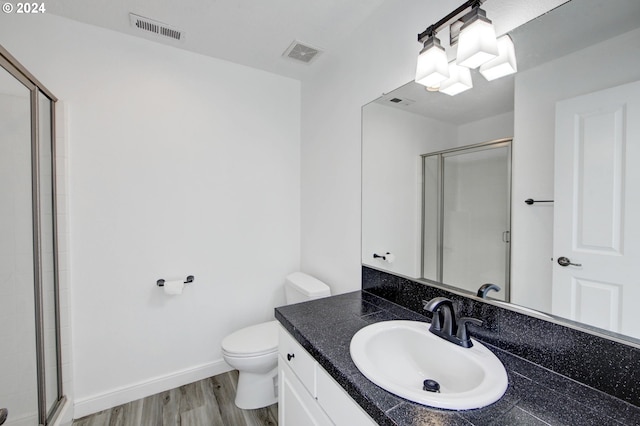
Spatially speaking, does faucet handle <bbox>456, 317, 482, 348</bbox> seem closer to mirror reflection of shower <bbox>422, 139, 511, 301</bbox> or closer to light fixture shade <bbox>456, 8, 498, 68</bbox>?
mirror reflection of shower <bbox>422, 139, 511, 301</bbox>

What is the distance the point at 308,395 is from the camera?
40.6 inches

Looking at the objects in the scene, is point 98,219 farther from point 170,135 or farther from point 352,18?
point 352,18

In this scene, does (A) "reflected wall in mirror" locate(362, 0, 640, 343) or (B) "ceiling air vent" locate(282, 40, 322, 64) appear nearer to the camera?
(A) "reflected wall in mirror" locate(362, 0, 640, 343)

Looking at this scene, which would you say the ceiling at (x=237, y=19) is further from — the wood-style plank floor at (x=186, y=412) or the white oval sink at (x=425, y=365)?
the wood-style plank floor at (x=186, y=412)

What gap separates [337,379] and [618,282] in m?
0.85

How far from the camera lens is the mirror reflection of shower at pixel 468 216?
102 centimetres

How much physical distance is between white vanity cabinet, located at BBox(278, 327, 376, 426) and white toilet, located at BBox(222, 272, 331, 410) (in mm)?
430

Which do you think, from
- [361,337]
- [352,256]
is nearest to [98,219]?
[352,256]

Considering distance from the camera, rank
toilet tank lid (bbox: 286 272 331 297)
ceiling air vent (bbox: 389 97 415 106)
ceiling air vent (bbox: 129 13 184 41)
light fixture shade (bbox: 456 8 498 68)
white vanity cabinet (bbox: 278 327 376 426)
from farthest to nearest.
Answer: toilet tank lid (bbox: 286 272 331 297) < ceiling air vent (bbox: 129 13 184 41) < ceiling air vent (bbox: 389 97 415 106) < light fixture shade (bbox: 456 8 498 68) < white vanity cabinet (bbox: 278 327 376 426)

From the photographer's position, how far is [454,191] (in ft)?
3.97

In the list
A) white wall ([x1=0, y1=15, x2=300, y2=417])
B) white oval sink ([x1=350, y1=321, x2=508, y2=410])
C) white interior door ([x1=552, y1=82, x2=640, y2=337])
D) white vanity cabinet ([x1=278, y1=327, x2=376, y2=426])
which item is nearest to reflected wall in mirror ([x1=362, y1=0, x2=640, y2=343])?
white interior door ([x1=552, y1=82, x2=640, y2=337])

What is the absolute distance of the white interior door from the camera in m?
0.72

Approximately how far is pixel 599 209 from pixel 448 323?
1.88ft
